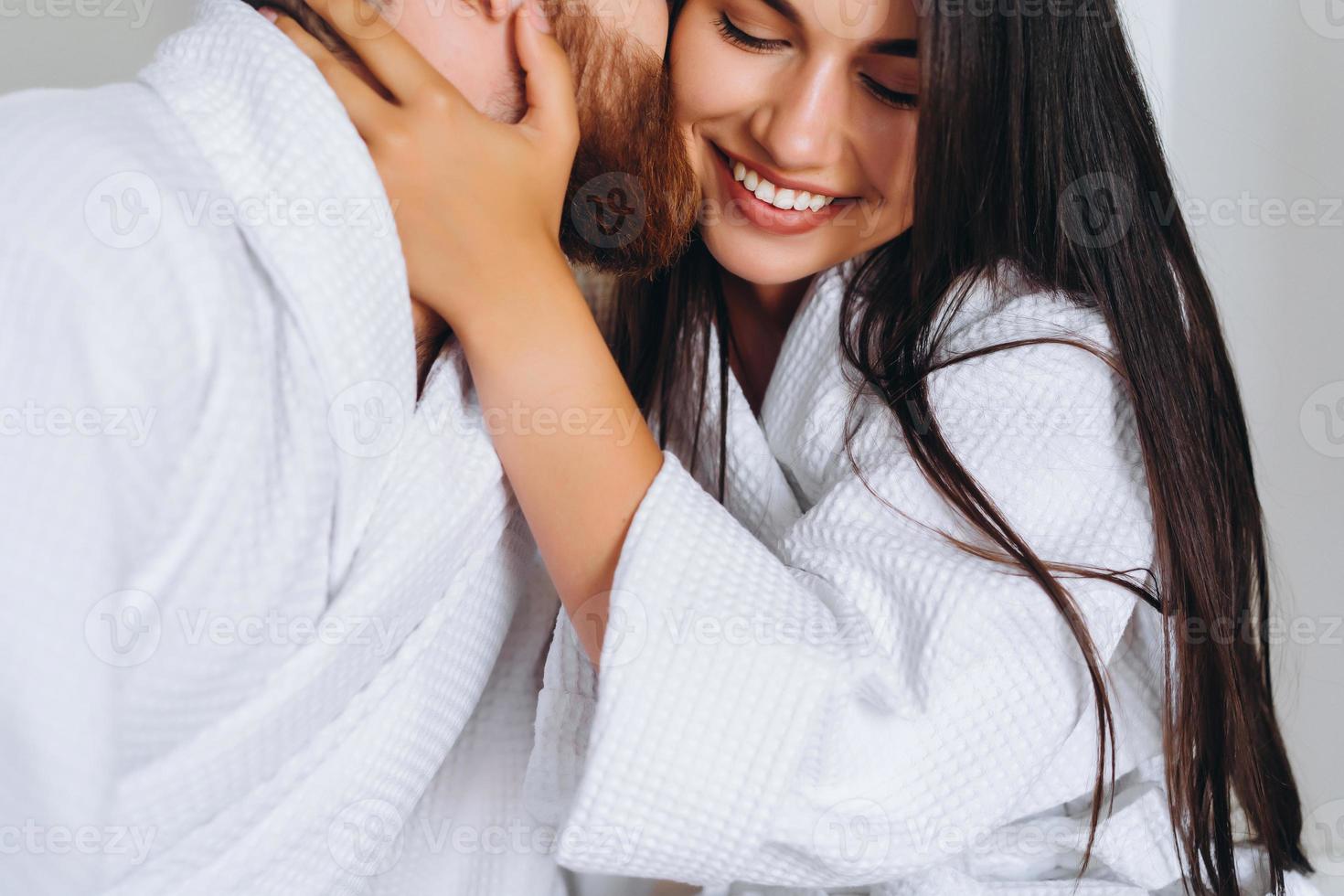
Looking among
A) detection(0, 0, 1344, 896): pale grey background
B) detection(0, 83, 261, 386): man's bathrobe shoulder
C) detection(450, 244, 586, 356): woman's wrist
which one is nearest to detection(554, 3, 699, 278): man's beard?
detection(450, 244, 586, 356): woman's wrist

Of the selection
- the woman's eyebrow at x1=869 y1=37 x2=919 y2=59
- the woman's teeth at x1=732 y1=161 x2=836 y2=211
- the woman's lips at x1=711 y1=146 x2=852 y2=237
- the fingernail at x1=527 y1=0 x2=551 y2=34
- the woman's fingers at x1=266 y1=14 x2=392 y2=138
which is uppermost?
the woman's eyebrow at x1=869 y1=37 x2=919 y2=59

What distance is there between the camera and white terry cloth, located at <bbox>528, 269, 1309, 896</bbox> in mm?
732

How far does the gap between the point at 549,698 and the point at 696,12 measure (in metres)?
0.64

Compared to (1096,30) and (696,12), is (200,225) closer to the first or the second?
(696,12)

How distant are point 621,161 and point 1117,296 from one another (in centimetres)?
45

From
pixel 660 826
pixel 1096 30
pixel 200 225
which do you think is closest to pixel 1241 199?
pixel 1096 30

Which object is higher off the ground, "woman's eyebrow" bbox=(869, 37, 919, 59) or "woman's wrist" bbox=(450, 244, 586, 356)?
"woman's eyebrow" bbox=(869, 37, 919, 59)

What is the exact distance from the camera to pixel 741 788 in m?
0.73

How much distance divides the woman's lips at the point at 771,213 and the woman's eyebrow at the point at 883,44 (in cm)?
17

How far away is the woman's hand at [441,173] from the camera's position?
29.0 inches

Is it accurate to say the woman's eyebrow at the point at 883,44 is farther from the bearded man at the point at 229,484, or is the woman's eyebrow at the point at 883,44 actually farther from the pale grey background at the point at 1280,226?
the pale grey background at the point at 1280,226

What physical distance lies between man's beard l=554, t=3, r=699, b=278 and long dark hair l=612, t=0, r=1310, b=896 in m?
0.20

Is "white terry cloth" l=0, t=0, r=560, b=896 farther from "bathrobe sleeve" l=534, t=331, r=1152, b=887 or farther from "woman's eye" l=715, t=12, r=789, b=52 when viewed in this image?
"woman's eye" l=715, t=12, r=789, b=52

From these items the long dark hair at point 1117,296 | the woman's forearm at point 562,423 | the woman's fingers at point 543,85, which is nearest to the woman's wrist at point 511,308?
the woman's forearm at point 562,423
